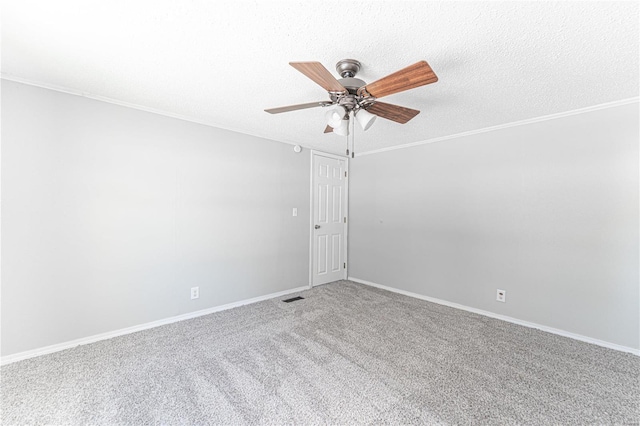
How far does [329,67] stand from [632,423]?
283cm

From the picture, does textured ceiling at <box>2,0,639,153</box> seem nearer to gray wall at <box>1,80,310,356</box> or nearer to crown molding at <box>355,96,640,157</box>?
crown molding at <box>355,96,640,157</box>

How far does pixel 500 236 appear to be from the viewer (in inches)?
123

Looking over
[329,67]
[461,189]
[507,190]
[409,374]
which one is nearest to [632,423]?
[409,374]

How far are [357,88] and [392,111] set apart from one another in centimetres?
39

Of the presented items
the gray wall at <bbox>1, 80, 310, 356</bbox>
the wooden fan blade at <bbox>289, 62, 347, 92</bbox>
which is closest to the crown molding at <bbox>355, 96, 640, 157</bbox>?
the gray wall at <bbox>1, 80, 310, 356</bbox>

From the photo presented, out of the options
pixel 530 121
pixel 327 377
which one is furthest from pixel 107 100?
pixel 530 121

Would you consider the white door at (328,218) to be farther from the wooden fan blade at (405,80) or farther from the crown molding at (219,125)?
the wooden fan blade at (405,80)

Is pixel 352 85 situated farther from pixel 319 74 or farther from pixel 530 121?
pixel 530 121

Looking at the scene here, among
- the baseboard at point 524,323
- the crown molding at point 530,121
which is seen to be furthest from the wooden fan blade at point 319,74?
the baseboard at point 524,323

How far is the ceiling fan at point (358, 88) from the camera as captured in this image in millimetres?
1441

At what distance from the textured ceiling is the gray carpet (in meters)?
2.18

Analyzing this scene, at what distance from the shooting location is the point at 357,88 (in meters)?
1.77

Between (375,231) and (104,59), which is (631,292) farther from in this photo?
(104,59)

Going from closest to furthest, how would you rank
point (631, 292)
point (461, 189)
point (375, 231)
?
point (631, 292) → point (461, 189) → point (375, 231)
